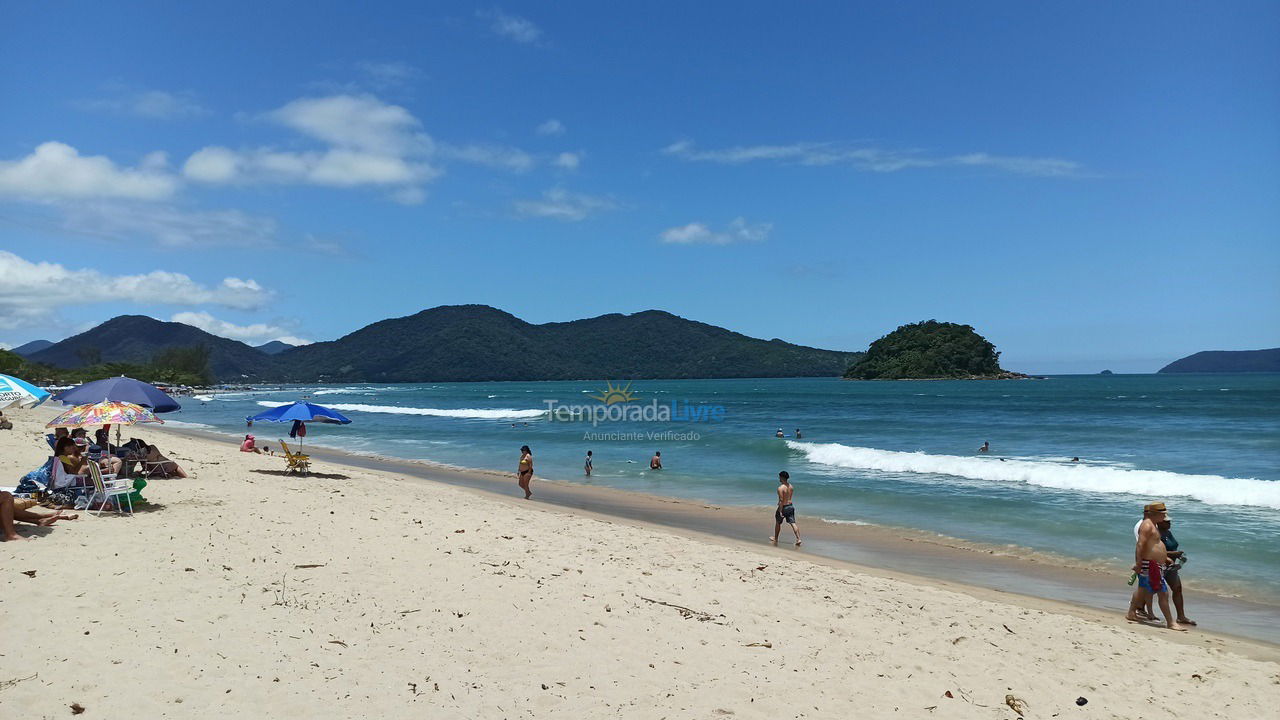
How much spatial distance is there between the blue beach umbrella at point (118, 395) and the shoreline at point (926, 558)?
24.8ft

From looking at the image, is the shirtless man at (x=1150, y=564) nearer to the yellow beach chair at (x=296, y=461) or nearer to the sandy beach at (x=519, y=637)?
the sandy beach at (x=519, y=637)

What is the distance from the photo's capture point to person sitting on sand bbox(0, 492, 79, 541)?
7.46 m

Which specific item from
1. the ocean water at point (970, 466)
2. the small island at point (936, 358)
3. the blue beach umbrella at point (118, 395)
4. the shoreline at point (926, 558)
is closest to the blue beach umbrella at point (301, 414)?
the shoreline at point (926, 558)

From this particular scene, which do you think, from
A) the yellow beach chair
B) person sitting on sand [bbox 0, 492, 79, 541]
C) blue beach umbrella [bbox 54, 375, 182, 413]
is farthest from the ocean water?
person sitting on sand [bbox 0, 492, 79, 541]

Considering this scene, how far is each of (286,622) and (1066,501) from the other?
17.8m

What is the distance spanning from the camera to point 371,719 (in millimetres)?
4551

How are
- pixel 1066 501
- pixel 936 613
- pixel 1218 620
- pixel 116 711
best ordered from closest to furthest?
pixel 116 711, pixel 936 613, pixel 1218 620, pixel 1066 501

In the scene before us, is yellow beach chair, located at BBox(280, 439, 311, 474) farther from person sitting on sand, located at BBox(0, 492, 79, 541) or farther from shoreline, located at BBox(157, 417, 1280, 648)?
person sitting on sand, located at BBox(0, 492, 79, 541)

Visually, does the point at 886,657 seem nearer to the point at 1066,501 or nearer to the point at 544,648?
the point at 544,648

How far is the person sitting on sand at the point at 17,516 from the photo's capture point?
746 centimetres

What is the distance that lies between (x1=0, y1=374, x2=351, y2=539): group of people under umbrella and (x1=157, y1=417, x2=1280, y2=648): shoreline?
24.8ft

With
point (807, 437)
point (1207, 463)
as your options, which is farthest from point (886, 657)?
point (807, 437)

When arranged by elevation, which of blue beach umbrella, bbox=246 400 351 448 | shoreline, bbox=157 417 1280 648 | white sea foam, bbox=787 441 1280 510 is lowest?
shoreline, bbox=157 417 1280 648

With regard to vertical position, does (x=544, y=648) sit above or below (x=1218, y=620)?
above
